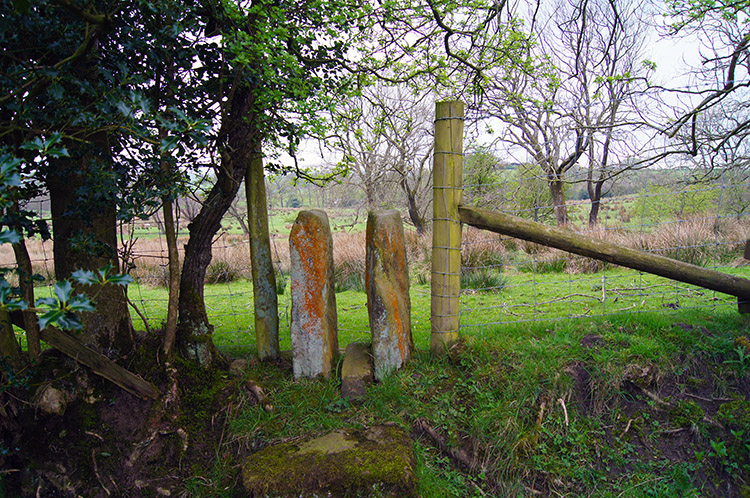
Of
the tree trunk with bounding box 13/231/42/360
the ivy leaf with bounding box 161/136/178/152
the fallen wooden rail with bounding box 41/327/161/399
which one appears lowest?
the fallen wooden rail with bounding box 41/327/161/399

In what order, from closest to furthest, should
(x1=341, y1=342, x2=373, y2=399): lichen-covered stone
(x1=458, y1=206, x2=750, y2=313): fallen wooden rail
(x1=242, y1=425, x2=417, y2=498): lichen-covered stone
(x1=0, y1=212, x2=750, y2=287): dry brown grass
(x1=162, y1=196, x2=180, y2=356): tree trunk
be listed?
(x1=242, y1=425, x2=417, y2=498): lichen-covered stone → (x1=162, y1=196, x2=180, y2=356): tree trunk → (x1=458, y1=206, x2=750, y2=313): fallen wooden rail → (x1=341, y1=342, x2=373, y2=399): lichen-covered stone → (x1=0, y1=212, x2=750, y2=287): dry brown grass

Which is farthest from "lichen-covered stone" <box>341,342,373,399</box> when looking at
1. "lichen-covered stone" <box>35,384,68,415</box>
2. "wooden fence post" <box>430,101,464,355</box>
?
"lichen-covered stone" <box>35,384,68,415</box>

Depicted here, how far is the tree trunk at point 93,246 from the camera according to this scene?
2.94 metres

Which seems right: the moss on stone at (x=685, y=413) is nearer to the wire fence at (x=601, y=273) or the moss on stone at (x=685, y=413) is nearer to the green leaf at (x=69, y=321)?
the wire fence at (x=601, y=273)

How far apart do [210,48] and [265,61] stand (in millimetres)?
649

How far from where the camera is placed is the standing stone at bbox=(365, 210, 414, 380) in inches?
148

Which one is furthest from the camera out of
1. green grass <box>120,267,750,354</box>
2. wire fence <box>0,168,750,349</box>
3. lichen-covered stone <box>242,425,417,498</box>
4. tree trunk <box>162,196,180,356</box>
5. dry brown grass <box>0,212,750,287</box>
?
dry brown grass <box>0,212,750,287</box>

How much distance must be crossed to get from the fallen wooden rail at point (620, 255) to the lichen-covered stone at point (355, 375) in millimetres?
1676

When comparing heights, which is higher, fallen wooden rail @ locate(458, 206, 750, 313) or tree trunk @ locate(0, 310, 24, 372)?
fallen wooden rail @ locate(458, 206, 750, 313)

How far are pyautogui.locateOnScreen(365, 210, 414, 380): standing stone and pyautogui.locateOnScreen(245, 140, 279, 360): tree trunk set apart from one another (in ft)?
3.38

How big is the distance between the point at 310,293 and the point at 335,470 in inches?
57.8

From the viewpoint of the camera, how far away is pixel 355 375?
3801mm

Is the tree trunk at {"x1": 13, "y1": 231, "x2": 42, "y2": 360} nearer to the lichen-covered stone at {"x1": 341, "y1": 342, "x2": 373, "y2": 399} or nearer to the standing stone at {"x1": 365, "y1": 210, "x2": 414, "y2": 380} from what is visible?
the lichen-covered stone at {"x1": 341, "y1": 342, "x2": 373, "y2": 399}

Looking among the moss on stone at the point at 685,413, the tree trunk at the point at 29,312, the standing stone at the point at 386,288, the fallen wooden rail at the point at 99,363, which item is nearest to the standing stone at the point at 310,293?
the standing stone at the point at 386,288
